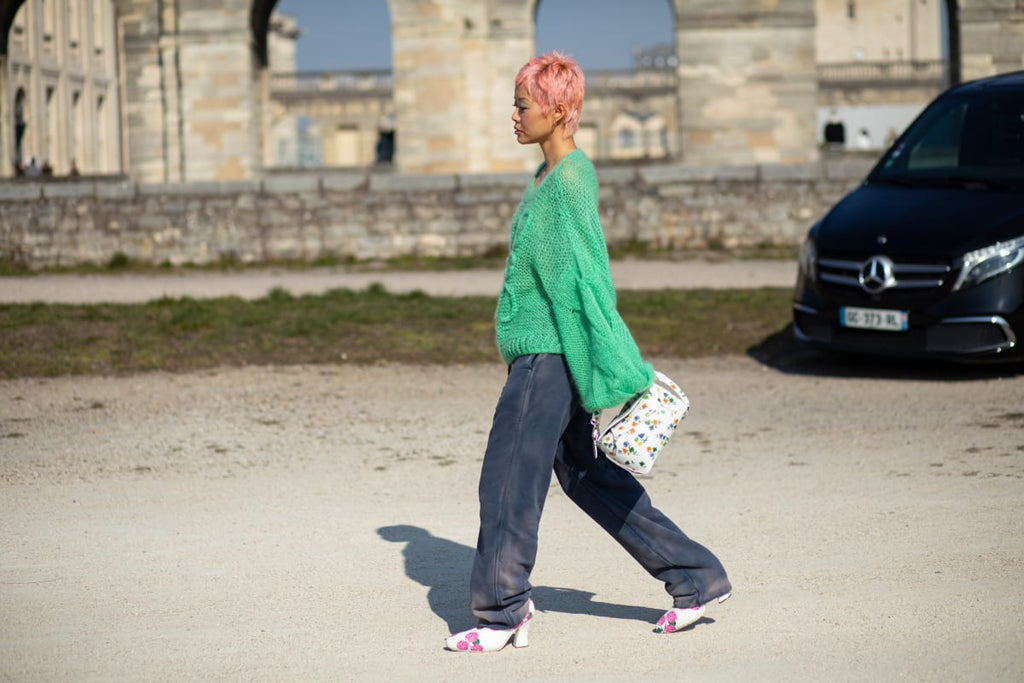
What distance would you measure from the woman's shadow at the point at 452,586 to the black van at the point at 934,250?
413 cm

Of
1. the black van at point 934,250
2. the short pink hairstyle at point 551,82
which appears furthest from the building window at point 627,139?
the short pink hairstyle at point 551,82

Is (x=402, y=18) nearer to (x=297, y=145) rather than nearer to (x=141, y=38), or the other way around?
(x=141, y=38)

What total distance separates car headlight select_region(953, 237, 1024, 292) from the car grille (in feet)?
0.32

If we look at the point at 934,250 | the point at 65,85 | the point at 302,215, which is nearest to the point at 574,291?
the point at 934,250

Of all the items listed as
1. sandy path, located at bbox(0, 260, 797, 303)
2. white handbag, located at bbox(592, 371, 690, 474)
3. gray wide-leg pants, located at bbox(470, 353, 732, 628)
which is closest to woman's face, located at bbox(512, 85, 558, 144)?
gray wide-leg pants, located at bbox(470, 353, 732, 628)

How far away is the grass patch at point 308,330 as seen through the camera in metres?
9.74

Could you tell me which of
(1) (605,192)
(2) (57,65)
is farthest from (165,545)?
(2) (57,65)

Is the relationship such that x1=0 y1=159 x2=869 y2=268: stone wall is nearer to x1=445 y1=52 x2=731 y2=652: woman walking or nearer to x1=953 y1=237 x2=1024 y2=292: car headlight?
x1=953 y1=237 x2=1024 y2=292: car headlight

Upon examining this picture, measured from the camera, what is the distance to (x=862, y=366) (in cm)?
923

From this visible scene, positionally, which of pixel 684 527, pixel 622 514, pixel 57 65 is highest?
pixel 57 65

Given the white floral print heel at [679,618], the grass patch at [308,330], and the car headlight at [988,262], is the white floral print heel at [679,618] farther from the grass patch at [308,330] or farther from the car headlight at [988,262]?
the grass patch at [308,330]

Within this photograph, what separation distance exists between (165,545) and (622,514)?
1977 millimetres

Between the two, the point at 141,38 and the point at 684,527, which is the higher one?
the point at 141,38

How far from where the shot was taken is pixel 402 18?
69.6 ft
